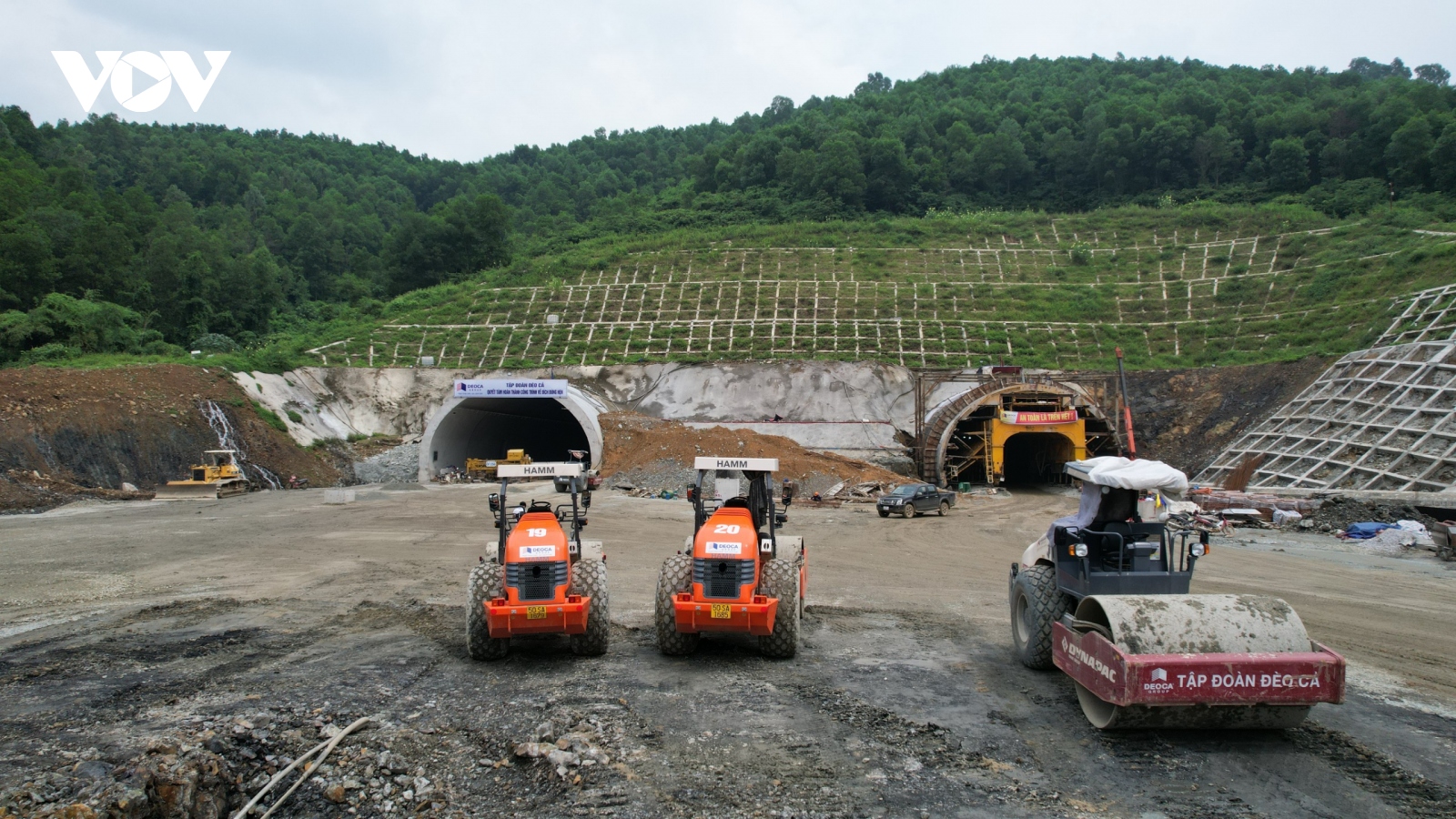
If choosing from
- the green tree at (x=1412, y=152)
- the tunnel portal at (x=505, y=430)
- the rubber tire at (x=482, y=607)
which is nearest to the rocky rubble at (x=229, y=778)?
the rubber tire at (x=482, y=607)

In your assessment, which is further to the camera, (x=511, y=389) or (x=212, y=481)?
(x=511, y=389)

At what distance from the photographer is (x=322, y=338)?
46.5 m

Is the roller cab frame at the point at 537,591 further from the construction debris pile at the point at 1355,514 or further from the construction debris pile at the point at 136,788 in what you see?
the construction debris pile at the point at 1355,514

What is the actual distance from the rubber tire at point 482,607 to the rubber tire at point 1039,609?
549 centimetres

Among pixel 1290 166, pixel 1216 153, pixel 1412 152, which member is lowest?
pixel 1412 152

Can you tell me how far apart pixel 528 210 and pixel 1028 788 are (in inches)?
4046

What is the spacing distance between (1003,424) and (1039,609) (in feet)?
83.9

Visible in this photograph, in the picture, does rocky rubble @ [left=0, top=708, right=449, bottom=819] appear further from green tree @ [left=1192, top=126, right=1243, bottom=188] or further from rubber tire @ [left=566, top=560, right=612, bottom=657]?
green tree @ [left=1192, top=126, right=1243, bottom=188]

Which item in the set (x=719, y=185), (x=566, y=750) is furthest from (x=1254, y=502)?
(x=719, y=185)

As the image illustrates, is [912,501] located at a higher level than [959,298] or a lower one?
lower

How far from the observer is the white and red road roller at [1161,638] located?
6.16m

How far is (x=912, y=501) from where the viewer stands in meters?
26.0

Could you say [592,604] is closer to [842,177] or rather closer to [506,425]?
[506,425]

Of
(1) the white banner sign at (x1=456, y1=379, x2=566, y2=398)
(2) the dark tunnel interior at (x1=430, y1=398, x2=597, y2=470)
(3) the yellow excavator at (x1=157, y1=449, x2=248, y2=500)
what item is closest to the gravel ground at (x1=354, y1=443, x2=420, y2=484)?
(2) the dark tunnel interior at (x1=430, y1=398, x2=597, y2=470)
